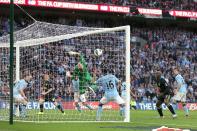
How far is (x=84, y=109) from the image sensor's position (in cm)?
2756

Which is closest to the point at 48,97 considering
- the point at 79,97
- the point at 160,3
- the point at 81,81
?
the point at 79,97

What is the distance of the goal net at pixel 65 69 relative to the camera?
2316 centimetres

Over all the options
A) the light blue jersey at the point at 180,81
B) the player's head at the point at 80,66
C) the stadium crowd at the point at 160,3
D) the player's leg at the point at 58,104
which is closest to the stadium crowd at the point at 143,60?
the player's leg at the point at 58,104

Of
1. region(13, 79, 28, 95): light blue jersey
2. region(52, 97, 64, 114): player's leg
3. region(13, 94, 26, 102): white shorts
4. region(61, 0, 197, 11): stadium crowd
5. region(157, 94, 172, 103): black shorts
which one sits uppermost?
region(61, 0, 197, 11): stadium crowd

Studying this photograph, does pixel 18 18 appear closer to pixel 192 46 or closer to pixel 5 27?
pixel 5 27

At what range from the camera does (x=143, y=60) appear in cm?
4722

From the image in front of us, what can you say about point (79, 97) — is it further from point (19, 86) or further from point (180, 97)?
point (180, 97)

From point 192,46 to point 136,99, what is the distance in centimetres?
1527

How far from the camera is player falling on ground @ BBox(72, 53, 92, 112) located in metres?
24.0

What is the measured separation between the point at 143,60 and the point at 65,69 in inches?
710

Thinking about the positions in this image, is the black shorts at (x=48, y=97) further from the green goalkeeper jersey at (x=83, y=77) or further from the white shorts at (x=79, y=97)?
the green goalkeeper jersey at (x=83, y=77)

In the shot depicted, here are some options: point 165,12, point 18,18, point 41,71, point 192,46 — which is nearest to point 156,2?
point 165,12

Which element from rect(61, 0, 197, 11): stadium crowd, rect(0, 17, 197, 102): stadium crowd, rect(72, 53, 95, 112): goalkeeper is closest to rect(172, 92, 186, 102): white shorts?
rect(0, 17, 197, 102): stadium crowd

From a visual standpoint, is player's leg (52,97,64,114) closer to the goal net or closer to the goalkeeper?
the goal net
